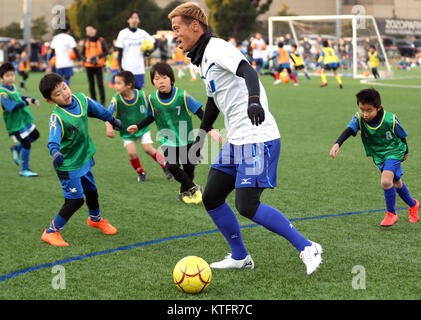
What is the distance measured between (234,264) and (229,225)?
29 cm

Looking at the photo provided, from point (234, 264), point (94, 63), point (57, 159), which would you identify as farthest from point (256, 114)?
point (94, 63)

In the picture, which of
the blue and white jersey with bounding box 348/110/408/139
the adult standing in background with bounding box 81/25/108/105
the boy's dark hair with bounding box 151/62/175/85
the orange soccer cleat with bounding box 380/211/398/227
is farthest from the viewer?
the adult standing in background with bounding box 81/25/108/105

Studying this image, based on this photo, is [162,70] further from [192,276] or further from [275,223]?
[192,276]

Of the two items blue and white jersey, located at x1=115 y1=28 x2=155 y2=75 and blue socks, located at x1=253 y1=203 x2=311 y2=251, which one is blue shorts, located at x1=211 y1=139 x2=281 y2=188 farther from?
blue and white jersey, located at x1=115 y1=28 x2=155 y2=75

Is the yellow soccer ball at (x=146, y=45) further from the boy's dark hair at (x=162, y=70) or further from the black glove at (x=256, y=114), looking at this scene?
the black glove at (x=256, y=114)

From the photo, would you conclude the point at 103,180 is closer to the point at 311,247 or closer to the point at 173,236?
the point at 173,236

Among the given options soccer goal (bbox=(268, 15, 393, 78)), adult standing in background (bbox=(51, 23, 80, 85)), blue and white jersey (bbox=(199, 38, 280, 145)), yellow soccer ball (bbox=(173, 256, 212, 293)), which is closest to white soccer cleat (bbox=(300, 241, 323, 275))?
yellow soccer ball (bbox=(173, 256, 212, 293))

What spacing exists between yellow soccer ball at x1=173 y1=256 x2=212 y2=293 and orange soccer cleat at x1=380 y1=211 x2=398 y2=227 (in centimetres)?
214

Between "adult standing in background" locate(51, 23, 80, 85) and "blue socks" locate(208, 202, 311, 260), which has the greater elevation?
"blue socks" locate(208, 202, 311, 260)

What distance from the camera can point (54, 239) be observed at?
5.24 m

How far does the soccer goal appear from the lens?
26.7 meters

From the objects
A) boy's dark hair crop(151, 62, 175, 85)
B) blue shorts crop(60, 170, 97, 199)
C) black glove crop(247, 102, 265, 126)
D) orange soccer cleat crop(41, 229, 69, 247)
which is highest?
black glove crop(247, 102, 265, 126)

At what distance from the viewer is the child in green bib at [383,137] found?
5.30 meters
